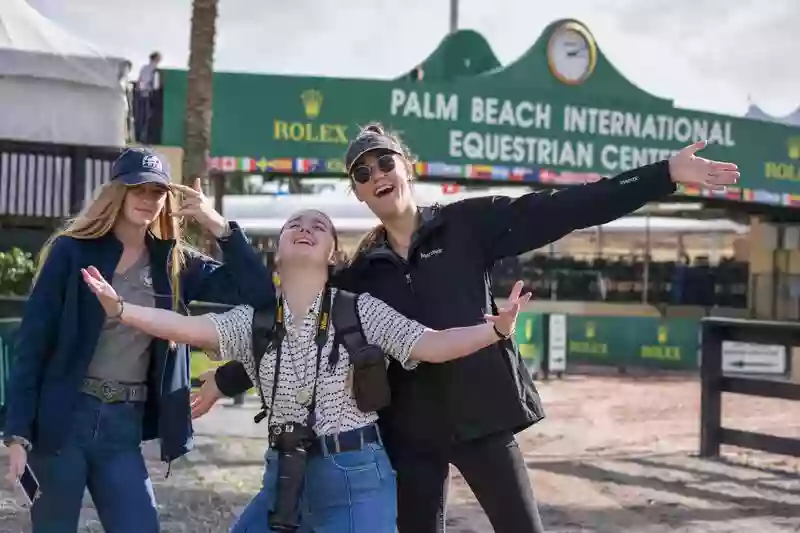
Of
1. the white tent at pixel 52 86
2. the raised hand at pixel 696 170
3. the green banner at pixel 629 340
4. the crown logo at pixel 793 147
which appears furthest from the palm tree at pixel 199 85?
the crown logo at pixel 793 147

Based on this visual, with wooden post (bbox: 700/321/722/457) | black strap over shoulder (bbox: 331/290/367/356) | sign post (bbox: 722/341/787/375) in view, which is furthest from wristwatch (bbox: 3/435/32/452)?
sign post (bbox: 722/341/787/375)

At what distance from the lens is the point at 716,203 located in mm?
21547

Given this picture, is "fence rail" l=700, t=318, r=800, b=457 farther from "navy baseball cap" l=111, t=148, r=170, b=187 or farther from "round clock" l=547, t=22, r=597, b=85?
"round clock" l=547, t=22, r=597, b=85

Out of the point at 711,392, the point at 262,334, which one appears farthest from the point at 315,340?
the point at 711,392

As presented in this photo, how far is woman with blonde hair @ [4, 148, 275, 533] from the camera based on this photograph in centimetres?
305

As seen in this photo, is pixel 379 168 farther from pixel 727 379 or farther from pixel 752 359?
pixel 752 359

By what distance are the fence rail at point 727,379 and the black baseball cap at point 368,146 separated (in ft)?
18.1

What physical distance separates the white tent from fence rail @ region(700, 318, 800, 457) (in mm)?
6777

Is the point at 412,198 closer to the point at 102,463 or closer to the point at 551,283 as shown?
the point at 102,463

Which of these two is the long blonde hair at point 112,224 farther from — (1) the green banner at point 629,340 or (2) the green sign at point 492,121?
(1) the green banner at point 629,340

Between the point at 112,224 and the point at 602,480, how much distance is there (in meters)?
5.05

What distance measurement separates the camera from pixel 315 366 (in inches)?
112

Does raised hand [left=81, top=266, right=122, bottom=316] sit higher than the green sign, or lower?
lower

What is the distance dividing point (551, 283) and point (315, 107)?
319 inches
